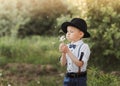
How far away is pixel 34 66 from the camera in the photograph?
380 inches

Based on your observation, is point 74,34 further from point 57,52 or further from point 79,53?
point 57,52

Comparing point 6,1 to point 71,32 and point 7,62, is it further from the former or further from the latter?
point 71,32

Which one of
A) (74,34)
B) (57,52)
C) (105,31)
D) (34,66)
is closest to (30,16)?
(57,52)

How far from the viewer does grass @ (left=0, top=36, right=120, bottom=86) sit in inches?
314

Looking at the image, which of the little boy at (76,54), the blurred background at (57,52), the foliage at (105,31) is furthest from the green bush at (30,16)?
the little boy at (76,54)

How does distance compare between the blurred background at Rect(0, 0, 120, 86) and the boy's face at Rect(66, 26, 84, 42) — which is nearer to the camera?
the boy's face at Rect(66, 26, 84, 42)

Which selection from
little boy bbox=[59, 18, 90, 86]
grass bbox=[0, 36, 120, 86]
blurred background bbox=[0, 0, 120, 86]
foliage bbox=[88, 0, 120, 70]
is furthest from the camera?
foliage bbox=[88, 0, 120, 70]

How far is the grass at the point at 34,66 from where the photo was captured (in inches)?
314

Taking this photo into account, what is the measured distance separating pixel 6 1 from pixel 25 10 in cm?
52

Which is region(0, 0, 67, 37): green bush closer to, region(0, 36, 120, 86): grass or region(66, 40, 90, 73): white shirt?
region(0, 36, 120, 86): grass

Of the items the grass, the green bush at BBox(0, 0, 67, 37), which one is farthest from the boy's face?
the green bush at BBox(0, 0, 67, 37)

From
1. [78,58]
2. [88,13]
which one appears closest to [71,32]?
[78,58]

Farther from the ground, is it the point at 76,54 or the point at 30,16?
the point at 30,16

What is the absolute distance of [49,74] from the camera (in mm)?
9320
